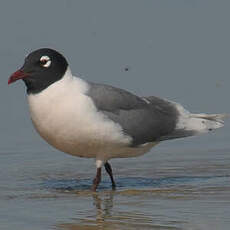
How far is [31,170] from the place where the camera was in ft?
33.1

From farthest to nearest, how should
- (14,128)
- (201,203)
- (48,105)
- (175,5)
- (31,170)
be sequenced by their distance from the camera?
(175,5) < (14,128) < (31,170) < (48,105) < (201,203)

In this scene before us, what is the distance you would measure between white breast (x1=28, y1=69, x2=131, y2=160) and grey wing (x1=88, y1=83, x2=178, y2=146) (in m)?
0.13

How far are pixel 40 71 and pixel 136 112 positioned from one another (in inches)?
42.6

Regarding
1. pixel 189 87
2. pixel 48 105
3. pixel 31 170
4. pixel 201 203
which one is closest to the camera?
pixel 201 203

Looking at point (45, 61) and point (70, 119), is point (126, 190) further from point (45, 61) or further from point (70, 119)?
point (45, 61)

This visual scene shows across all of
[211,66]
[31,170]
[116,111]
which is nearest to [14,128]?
[31,170]

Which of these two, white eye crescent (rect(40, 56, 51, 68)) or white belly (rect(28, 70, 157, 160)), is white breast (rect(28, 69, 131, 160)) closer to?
white belly (rect(28, 70, 157, 160))

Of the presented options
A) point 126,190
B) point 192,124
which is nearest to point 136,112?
point 192,124

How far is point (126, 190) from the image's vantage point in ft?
30.5

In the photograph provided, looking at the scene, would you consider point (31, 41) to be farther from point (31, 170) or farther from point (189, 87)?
point (31, 170)

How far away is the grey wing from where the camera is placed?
374 inches

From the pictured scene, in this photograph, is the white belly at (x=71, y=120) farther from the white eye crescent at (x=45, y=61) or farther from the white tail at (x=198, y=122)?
the white tail at (x=198, y=122)

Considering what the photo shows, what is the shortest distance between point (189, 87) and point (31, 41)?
2.37 m

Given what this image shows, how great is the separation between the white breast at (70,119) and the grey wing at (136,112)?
0.13m
